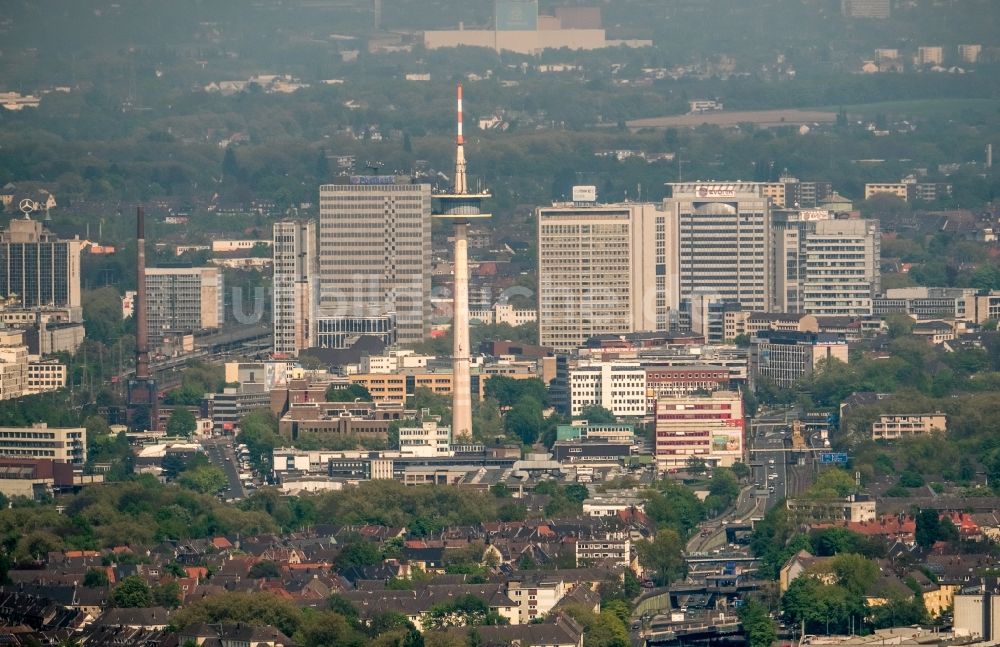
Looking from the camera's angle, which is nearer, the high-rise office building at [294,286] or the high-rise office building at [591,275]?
the high-rise office building at [591,275]

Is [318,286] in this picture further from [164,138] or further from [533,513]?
[164,138]

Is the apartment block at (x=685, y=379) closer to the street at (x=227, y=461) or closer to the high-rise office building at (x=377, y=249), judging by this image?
the street at (x=227, y=461)

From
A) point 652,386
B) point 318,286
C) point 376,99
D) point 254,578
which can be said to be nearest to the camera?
point 254,578

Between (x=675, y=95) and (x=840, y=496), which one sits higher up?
(x=675, y=95)

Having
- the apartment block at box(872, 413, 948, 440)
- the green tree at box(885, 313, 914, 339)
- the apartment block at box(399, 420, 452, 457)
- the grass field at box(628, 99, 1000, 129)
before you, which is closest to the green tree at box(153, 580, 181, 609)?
the apartment block at box(399, 420, 452, 457)

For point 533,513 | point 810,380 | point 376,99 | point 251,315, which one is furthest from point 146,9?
point 533,513

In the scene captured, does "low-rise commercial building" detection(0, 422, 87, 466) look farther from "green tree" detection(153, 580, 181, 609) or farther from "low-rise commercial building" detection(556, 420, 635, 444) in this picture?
"green tree" detection(153, 580, 181, 609)

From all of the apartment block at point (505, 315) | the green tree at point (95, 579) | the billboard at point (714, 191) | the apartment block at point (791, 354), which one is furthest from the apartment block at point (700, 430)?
the billboard at point (714, 191)
